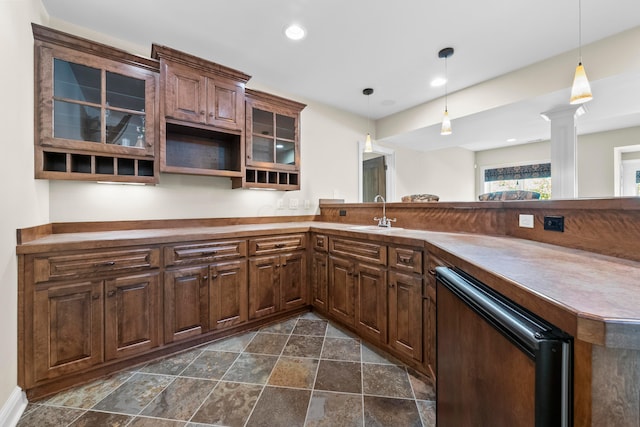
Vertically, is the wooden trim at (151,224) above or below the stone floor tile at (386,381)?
above

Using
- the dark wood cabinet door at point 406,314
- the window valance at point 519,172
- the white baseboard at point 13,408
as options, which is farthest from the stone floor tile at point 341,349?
the window valance at point 519,172

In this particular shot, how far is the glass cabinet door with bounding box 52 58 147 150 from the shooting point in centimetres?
181

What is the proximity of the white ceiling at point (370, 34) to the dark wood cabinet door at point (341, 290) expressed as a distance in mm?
1988

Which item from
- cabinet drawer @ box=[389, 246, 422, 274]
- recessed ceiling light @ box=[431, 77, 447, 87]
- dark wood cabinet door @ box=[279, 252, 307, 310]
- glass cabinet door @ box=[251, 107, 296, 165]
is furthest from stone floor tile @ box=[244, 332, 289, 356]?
recessed ceiling light @ box=[431, 77, 447, 87]

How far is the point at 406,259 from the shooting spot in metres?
1.80

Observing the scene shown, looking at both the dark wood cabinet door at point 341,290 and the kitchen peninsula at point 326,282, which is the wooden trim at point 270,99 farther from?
the dark wood cabinet door at point 341,290

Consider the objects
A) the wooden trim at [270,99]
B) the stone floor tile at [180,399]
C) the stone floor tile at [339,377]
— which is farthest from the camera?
the wooden trim at [270,99]

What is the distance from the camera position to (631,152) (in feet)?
16.3

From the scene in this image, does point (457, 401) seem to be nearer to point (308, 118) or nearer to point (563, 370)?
point (563, 370)

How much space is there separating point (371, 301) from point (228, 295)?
1.19 metres

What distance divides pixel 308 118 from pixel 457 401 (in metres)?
3.37

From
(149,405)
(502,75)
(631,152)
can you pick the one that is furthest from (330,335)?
(631,152)

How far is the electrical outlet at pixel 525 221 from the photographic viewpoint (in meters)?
1.56

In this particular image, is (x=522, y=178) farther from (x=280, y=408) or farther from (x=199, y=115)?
(x=280, y=408)
